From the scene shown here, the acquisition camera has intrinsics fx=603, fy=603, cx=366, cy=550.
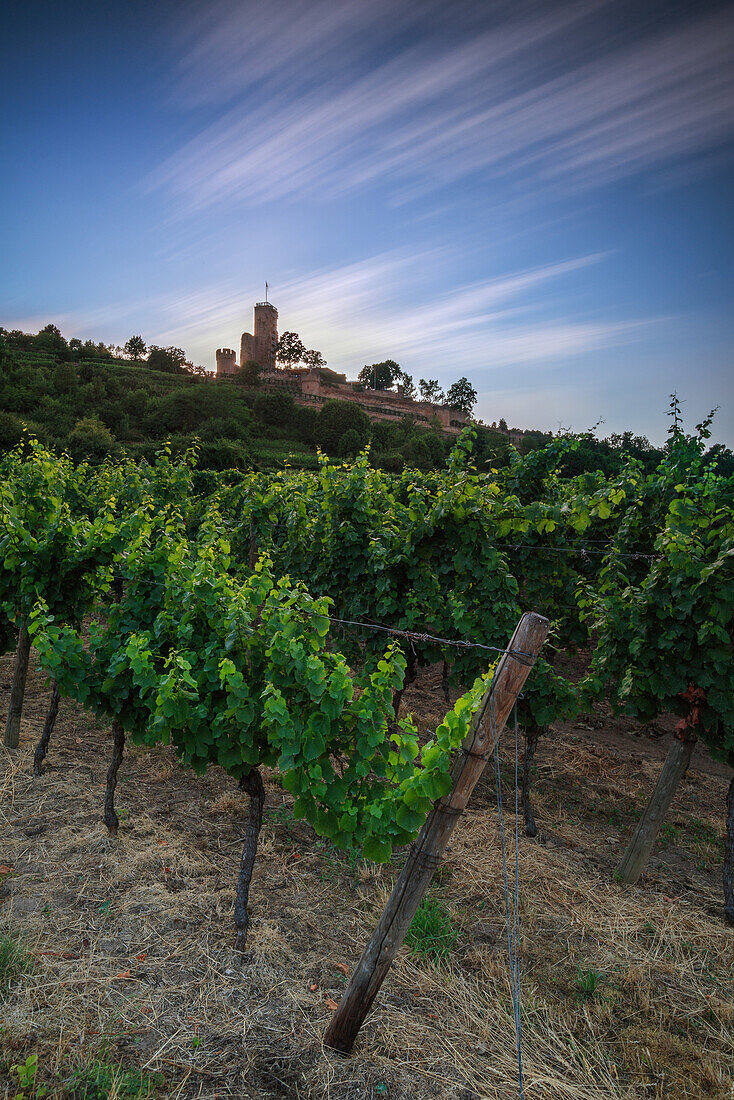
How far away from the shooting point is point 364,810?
10.8 ft

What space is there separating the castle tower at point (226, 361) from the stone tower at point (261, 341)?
1.75 meters

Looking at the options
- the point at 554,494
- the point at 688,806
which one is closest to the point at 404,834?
the point at 688,806

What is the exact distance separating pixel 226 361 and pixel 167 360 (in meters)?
7.78

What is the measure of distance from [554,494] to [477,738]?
17.9 ft

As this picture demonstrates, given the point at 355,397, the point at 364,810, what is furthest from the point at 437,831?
the point at 355,397

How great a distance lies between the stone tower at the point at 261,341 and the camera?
83312mm

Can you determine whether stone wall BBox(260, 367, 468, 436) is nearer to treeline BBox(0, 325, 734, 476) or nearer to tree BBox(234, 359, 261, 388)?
tree BBox(234, 359, 261, 388)

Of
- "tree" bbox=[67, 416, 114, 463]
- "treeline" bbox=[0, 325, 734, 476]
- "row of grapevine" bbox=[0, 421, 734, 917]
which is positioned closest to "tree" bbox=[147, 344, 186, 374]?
"treeline" bbox=[0, 325, 734, 476]

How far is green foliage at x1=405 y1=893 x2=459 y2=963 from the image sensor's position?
383cm

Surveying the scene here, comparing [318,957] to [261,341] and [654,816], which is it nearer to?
[654,816]

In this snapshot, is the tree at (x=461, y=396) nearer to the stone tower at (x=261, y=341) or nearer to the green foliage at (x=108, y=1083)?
the stone tower at (x=261, y=341)

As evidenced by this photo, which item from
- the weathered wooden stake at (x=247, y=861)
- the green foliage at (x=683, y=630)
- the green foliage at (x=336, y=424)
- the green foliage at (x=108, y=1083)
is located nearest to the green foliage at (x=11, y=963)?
the green foliage at (x=108, y=1083)

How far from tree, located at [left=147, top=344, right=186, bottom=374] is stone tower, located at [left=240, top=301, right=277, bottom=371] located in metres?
9.13

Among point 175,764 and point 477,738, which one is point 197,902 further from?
point 477,738
